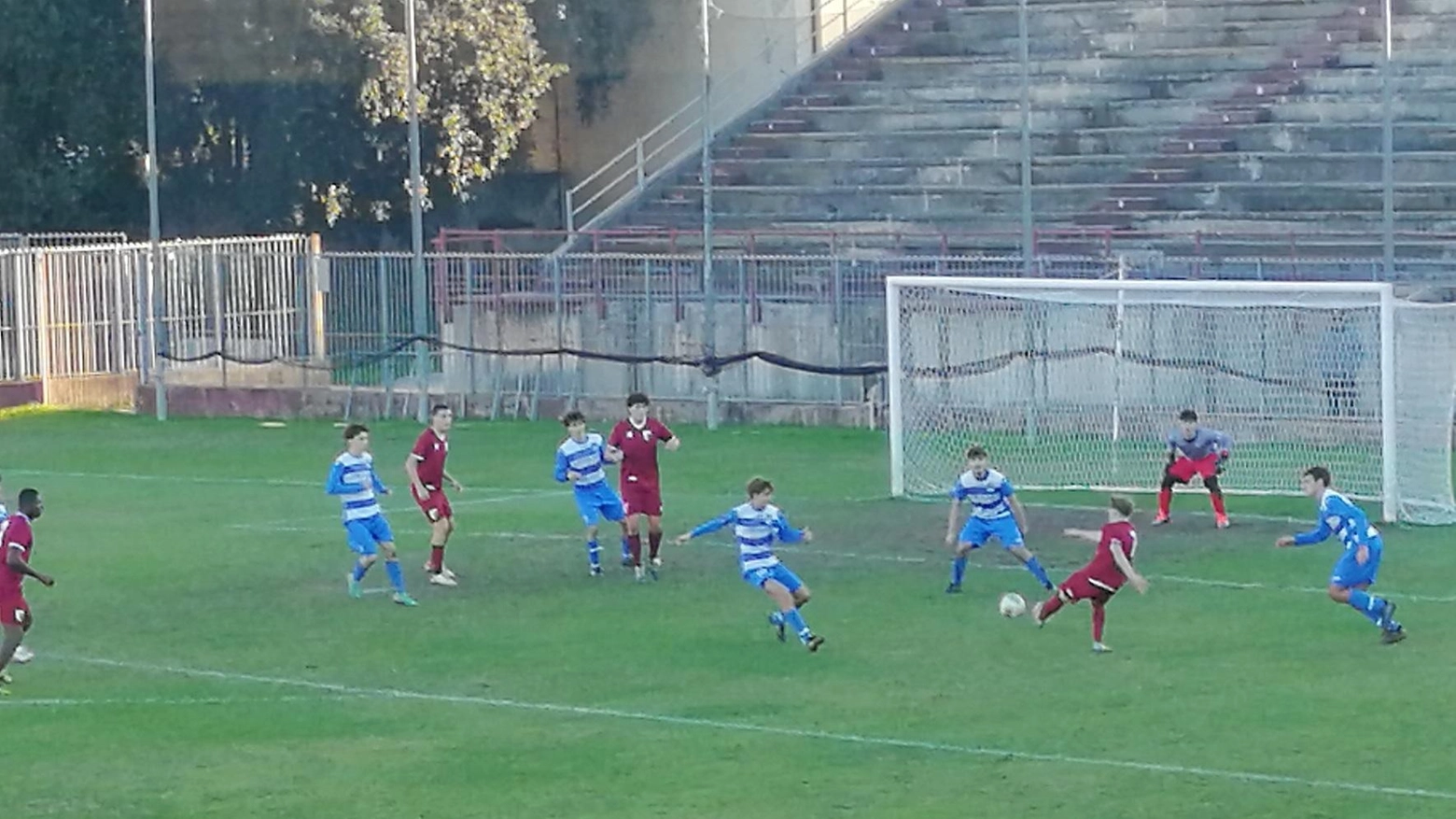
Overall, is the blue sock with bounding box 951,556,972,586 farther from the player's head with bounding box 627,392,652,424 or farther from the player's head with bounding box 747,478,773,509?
the player's head with bounding box 627,392,652,424

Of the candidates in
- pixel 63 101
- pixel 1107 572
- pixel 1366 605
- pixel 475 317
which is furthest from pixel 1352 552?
pixel 63 101

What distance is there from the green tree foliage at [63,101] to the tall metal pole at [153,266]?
6159mm

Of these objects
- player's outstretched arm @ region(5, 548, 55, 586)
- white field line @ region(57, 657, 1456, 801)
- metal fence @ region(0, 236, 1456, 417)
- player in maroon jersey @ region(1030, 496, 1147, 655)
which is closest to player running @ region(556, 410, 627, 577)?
white field line @ region(57, 657, 1456, 801)

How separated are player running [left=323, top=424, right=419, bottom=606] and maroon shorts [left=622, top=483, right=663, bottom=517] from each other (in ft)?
7.33

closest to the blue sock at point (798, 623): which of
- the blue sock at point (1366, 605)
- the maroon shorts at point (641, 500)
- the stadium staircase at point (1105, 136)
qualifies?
the blue sock at point (1366, 605)

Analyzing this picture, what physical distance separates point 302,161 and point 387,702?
27448mm

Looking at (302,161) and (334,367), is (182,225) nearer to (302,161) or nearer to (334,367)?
(302,161)

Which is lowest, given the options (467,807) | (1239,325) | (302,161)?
(467,807)

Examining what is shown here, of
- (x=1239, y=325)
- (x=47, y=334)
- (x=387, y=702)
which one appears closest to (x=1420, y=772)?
(x=387, y=702)

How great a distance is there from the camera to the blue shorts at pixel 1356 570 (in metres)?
18.2

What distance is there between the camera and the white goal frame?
24.9 meters

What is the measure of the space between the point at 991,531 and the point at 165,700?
22.0ft

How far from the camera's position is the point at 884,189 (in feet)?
134

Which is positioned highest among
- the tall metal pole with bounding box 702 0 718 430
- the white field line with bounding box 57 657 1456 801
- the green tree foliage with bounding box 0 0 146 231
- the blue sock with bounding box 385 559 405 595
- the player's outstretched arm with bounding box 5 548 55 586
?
the green tree foliage with bounding box 0 0 146 231
